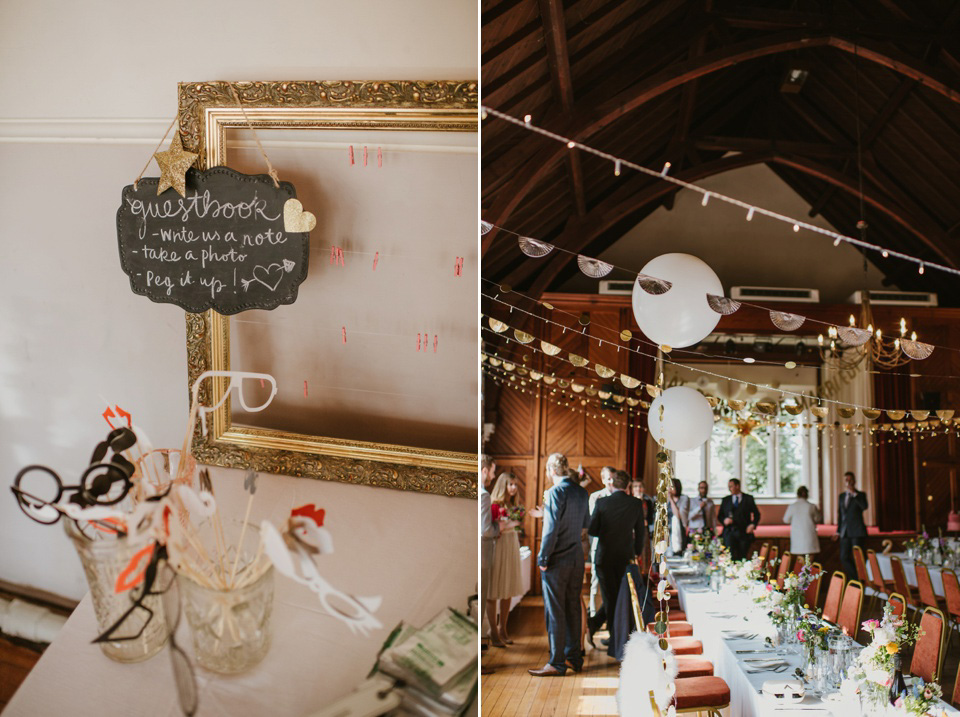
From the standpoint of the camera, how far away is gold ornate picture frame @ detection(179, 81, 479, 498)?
1.32m

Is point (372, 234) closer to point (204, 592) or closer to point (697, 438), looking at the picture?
point (204, 592)

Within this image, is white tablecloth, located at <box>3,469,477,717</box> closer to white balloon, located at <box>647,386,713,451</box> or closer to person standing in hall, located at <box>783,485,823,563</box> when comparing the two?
white balloon, located at <box>647,386,713,451</box>

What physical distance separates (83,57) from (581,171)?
252 inches

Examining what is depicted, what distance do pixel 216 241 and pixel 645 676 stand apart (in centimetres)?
249

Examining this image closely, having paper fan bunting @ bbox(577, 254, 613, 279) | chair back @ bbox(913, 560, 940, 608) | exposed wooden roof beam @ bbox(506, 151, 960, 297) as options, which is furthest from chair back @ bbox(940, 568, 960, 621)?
paper fan bunting @ bbox(577, 254, 613, 279)

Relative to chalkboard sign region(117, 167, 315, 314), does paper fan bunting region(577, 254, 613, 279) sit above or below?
above

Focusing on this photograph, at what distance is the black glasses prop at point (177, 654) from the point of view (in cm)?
129

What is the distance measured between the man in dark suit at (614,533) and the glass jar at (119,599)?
395 centimetres

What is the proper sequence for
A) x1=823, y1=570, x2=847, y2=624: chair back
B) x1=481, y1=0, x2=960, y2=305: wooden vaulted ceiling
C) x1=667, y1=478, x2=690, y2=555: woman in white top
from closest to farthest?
x1=823, y1=570, x2=847, y2=624: chair back → x1=481, y1=0, x2=960, y2=305: wooden vaulted ceiling → x1=667, y1=478, x2=690, y2=555: woman in white top

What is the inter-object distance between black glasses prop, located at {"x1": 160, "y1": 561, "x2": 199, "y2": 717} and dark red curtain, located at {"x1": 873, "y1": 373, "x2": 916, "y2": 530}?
9.74 m

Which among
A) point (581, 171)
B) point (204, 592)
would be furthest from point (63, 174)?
point (581, 171)

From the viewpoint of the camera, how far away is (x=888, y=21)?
5832 millimetres

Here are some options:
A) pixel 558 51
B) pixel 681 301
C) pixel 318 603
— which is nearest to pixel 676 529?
pixel 558 51

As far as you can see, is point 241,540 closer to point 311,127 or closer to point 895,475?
point 311,127
